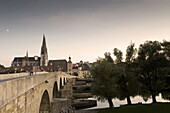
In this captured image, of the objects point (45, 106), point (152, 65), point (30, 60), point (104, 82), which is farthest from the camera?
point (30, 60)

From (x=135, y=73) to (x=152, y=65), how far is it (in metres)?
3.68

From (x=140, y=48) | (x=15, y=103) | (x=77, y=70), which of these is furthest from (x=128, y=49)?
(x=77, y=70)

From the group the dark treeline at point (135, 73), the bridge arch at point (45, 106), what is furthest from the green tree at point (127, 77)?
the bridge arch at point (45, 106)

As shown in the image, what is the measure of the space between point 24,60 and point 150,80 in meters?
150

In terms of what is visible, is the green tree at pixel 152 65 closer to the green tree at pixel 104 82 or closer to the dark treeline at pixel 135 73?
the dark treeline at pixel 135 73

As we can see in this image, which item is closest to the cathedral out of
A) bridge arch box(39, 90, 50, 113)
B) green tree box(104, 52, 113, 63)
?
green tree box(104, 52, 113, 63)

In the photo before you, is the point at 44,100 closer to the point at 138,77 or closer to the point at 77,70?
the point at 138,77

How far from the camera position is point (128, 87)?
88.4 feet

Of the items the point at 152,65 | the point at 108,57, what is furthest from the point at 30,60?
the point at 152,65

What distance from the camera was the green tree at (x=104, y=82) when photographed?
25734mm

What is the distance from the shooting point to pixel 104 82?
26344 millimetres

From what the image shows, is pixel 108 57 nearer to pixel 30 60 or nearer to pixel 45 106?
pixel 45 106

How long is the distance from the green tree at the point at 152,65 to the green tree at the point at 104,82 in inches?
235

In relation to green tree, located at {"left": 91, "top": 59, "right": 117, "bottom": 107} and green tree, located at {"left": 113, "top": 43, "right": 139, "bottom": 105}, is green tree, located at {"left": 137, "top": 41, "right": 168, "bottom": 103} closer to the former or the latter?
green tree, located at {"left": 113, "top": 43, "right": 139, "bottom": 105}
